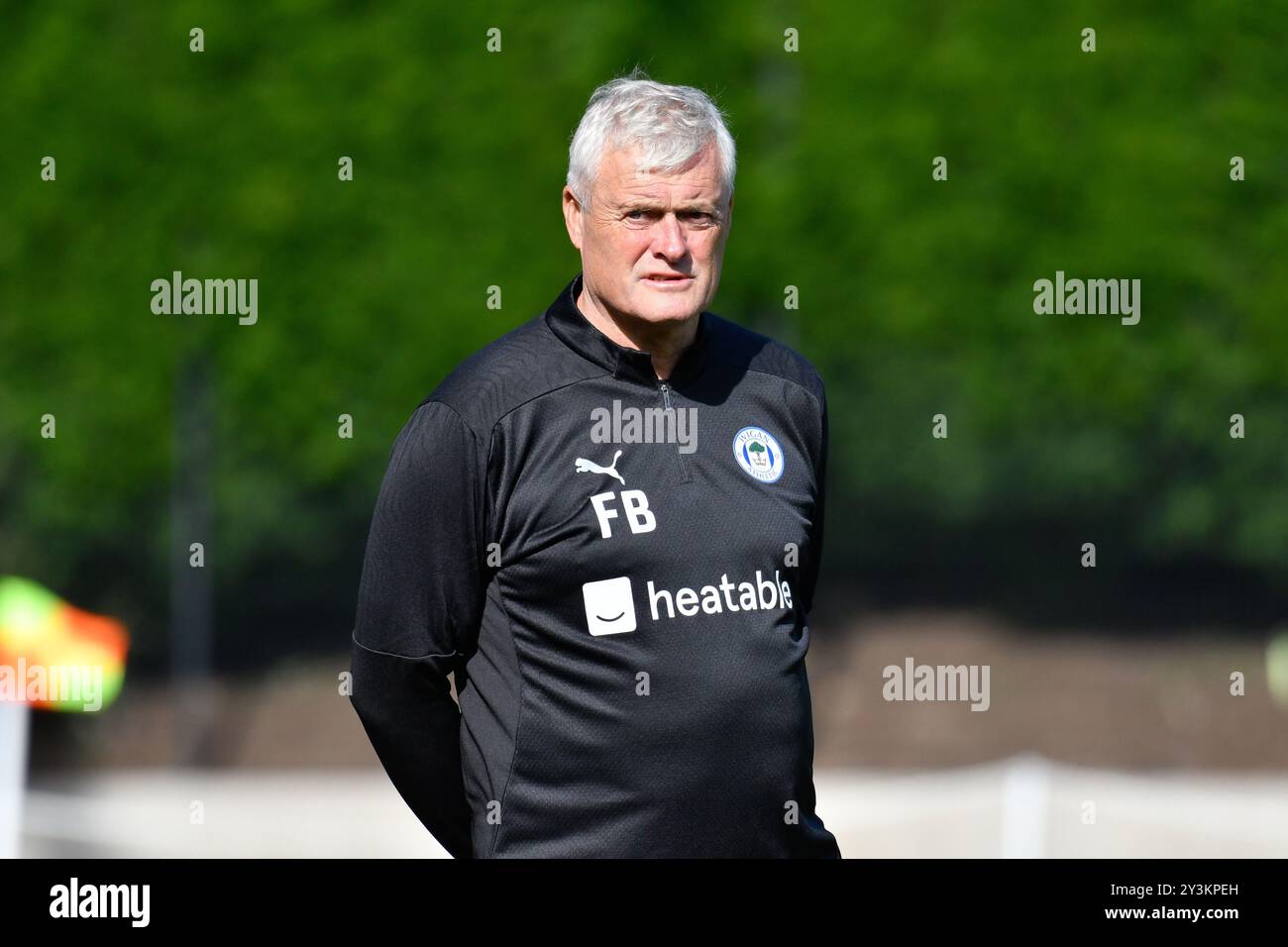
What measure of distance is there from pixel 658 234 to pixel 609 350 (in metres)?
0.23

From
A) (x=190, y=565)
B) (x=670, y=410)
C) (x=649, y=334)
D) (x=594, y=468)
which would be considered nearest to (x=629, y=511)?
(x=594, y=468)

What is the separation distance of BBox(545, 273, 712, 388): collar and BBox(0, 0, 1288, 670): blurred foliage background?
7.26m

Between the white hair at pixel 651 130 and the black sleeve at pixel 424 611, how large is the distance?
486mm

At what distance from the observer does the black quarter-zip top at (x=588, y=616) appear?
2592mm

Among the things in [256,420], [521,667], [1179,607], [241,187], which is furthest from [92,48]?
[521,667]

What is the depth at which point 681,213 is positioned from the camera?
2.67 metres

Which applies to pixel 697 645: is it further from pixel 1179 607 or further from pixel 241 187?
pixel 1179 607

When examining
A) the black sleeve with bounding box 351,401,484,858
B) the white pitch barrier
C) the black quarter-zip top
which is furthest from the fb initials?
the white pitch barrier

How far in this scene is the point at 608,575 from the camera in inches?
102

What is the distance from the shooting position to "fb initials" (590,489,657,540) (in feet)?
8.60

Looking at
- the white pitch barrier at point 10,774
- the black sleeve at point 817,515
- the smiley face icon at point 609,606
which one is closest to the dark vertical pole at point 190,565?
the white pitch barrier at point 10,774

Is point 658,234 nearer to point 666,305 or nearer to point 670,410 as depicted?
point 666,305

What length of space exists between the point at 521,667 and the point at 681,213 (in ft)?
2.53

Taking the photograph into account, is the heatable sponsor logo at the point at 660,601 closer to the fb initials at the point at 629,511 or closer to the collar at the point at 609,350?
the fb initials at the point at 629,511
